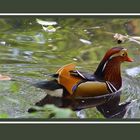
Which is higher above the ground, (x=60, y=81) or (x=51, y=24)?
(x=51, y=24)

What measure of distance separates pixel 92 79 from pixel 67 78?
0.16 metres

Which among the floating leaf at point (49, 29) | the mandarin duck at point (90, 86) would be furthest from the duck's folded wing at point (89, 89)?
the floating leaf at point (49, 29)

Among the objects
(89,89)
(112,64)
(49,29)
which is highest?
(49,29)

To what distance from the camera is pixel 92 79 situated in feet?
14.3

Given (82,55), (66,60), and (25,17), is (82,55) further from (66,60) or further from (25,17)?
(25,17)

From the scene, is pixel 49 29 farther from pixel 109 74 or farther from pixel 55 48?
pixel 109 74

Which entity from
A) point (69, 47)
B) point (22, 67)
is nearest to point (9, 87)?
point (22, 67)

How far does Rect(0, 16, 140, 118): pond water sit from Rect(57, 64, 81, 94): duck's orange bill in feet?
0.12

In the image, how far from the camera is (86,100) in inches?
171

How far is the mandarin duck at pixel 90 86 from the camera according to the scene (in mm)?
4336

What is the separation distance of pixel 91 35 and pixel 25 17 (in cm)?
43

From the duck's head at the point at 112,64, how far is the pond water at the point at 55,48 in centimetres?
3

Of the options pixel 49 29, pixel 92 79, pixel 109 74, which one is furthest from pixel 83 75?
pixel 49 29

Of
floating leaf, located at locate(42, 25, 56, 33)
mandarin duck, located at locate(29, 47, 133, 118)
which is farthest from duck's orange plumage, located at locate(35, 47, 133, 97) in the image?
floating leaf, located at locate(42, 25, 56, 33)
